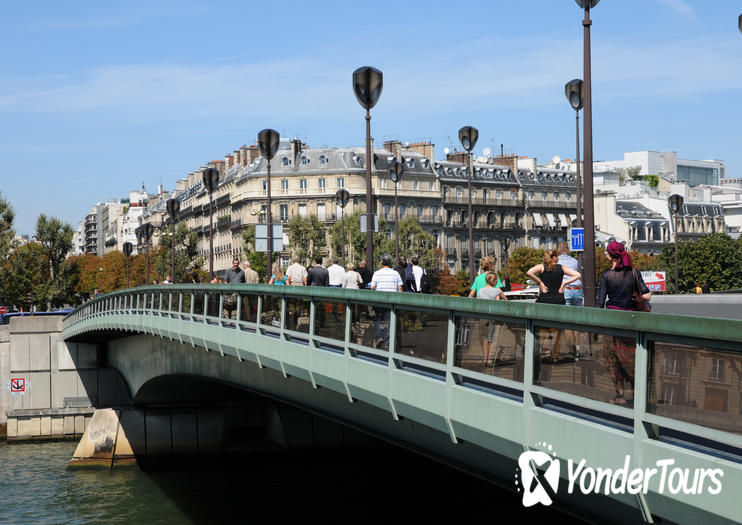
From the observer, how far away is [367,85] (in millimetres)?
18578

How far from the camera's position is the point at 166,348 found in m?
26.3

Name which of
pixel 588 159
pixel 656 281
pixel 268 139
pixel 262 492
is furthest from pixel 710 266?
pixel 588 159

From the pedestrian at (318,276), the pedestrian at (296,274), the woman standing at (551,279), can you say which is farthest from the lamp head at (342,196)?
the woman standing at (551,279)

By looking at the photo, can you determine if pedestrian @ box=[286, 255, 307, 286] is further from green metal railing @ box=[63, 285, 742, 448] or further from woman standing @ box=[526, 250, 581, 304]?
woman standing @ box=[526, 250, 581, 304]

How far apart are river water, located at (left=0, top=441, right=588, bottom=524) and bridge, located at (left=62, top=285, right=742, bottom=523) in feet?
35.3

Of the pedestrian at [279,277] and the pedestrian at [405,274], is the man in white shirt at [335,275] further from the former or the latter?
the pedestrian at [405,274]

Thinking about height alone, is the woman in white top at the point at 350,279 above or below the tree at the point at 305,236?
below

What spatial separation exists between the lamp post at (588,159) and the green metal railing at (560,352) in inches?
170

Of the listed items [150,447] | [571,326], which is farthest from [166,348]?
[571,326]

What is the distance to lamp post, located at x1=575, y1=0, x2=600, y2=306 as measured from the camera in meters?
15.6

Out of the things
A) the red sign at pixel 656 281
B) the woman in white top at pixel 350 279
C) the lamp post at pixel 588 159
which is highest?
the lamp post at pixel 588 159

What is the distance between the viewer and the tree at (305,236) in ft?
303

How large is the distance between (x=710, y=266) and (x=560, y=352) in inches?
3499

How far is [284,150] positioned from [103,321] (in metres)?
71.8
